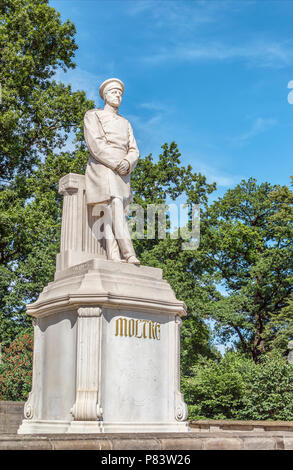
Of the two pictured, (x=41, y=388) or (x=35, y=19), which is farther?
(x=35, y=19)

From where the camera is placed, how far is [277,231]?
32969 millimetres

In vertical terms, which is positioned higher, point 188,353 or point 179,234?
point 179,234

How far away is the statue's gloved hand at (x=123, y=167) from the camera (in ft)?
29.8

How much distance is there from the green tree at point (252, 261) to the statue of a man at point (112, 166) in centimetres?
2000

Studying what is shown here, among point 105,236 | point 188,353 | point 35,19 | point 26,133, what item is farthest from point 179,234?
point 105,236

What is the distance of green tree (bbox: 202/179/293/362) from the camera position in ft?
99.9

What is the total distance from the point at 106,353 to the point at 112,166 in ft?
9.16

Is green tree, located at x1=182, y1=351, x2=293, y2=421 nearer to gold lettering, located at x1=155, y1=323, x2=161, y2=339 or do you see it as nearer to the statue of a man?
gold lettering, located at x1=155, y1=323, x2=161, y2=339

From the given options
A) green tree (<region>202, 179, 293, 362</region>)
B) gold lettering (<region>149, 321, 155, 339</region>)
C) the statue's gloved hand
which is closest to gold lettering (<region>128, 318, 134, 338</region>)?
gold lettering (<region>149, 321, 155, 339</region>)

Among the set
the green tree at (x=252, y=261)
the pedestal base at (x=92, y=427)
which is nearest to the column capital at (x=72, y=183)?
the pedestal base at (x=92, y=427)

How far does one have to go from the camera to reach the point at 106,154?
9086 mm

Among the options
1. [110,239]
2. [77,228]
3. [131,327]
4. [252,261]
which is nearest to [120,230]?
[110,239]

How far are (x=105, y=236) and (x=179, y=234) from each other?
19.3m

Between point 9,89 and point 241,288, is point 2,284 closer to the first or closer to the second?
point 9,89
